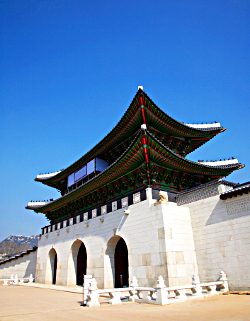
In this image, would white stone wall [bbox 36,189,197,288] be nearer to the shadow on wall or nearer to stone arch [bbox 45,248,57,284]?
the shadow on wall

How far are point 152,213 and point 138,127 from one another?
704 centimetres

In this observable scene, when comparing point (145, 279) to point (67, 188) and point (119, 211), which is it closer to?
point (119, 211)

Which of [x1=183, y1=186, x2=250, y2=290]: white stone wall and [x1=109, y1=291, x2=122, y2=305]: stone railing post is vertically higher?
[x1=183, y1=186, x2=250, y2=290]: white stone wall

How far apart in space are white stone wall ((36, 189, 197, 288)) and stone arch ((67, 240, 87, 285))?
2.26 m

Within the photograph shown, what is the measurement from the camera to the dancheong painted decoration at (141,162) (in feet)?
50.8

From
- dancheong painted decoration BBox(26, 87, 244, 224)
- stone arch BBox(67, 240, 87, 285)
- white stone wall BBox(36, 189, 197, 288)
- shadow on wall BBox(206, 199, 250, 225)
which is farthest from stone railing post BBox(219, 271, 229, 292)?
stone arch BBox(67, 240, 87, 285)

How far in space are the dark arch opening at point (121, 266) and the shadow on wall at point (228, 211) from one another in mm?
7198

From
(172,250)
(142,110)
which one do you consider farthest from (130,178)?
(172,250)

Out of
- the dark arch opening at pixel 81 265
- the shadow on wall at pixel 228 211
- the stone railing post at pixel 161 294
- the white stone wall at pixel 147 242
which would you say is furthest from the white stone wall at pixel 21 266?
the shadow on wall at pixel 228 211

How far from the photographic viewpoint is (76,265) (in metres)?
21.3

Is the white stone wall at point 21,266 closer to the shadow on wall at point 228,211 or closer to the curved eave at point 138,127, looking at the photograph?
the curved eave at point 138,127

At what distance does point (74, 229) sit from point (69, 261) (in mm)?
2666

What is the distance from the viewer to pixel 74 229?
69.7 feet

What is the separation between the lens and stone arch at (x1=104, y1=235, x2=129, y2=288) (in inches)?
653
